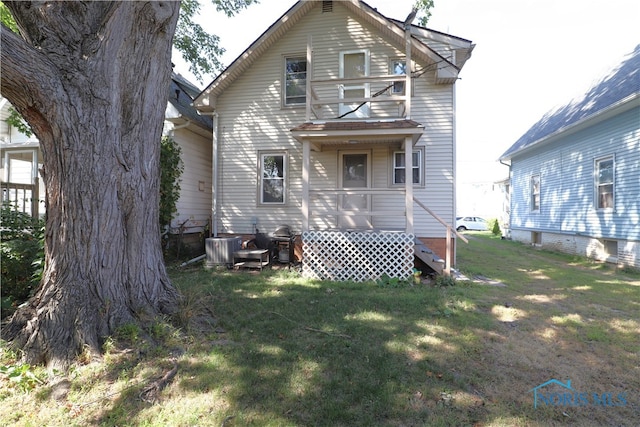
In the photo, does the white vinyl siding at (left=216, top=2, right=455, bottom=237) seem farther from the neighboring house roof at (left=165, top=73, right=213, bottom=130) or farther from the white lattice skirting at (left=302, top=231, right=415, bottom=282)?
the white lattice skirting at (left=302, top=231, right=415, bottom=282)

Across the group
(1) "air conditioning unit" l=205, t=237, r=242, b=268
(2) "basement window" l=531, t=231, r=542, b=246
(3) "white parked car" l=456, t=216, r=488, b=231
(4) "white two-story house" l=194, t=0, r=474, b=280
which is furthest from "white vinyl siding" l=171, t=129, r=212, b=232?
(3) "white parked car" l=456, t=216, r=488, b=231

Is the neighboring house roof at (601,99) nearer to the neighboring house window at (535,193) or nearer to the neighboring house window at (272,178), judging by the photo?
the neighboring house window at (535,193)

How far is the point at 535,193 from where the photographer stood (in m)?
14.4

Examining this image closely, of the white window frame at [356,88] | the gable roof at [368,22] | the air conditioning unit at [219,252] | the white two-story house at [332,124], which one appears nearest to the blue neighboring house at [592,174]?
the gable roof at [368,22]

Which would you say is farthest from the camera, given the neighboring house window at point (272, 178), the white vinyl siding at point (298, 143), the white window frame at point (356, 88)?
the neighboring house window at point (272, 178)

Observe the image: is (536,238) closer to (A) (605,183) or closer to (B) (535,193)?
(B) (535,193)

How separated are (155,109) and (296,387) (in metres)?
3.77

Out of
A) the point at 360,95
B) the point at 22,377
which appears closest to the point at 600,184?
the point at 360,95

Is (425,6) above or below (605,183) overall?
above

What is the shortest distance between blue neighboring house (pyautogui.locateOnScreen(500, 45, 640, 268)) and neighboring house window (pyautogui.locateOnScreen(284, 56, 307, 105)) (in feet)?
28.7

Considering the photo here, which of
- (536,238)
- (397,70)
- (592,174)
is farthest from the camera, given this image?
(536,238)

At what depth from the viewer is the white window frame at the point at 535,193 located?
13.9m

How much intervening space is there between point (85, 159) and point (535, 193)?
16.3m

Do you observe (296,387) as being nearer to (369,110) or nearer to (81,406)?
(81,406)
